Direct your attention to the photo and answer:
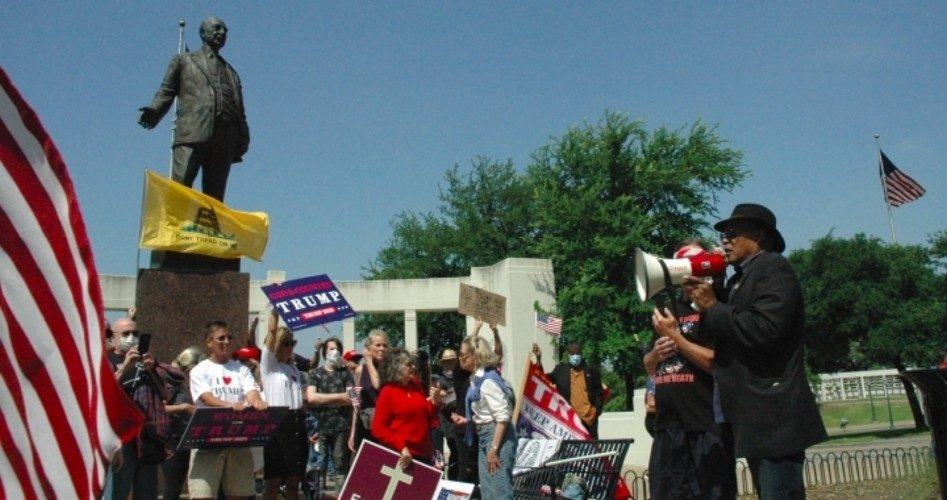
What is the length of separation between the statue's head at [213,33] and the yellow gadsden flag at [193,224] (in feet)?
6.85

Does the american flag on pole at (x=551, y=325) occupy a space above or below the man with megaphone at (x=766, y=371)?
above

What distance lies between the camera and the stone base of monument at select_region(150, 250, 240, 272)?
10.8m

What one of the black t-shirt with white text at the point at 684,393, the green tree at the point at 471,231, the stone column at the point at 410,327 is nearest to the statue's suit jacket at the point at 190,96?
the black t-shirt with white text at the point at 684,393

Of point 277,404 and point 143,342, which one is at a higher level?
point 143,342

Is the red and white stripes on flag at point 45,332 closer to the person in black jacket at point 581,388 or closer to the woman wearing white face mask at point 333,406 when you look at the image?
the woman wearing white face mask at point 333,406

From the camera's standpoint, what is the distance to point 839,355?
35.1m

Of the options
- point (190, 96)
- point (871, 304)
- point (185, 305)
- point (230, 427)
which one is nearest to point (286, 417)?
point (230, 427)

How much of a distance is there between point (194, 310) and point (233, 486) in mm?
3151

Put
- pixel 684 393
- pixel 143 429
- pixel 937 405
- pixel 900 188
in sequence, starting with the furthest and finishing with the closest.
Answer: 1. pixel 900 188
2. pixel 143 429
3. pixel 684 393
4. pixel 937 405

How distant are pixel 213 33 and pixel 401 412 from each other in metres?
6.09

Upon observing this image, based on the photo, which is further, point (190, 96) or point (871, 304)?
point (871, 304)

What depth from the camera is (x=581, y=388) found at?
14.1m

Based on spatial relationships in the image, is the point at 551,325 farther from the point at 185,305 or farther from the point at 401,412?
the point at 401,412

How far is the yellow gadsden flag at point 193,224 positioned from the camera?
10.6m
